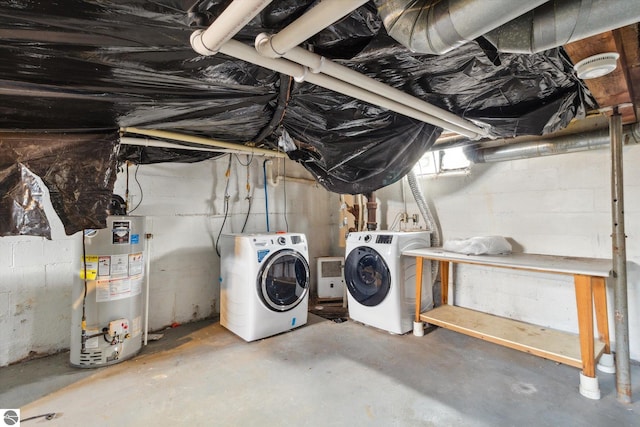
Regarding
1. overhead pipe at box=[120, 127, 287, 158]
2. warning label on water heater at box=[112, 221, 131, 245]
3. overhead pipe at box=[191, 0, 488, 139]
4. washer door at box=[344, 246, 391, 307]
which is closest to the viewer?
overhead pipe at box=[191, 0, 488, 139]

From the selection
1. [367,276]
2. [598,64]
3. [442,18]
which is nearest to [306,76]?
[442,18]

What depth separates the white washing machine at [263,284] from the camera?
2592 millimetres

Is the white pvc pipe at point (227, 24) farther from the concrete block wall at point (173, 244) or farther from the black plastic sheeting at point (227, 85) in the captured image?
the concrete block wall at point (173, 244)

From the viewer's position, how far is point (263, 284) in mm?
2613

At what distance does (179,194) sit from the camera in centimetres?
305

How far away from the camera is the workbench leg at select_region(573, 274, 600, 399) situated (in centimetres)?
175

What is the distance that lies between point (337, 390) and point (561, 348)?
158 centimetres

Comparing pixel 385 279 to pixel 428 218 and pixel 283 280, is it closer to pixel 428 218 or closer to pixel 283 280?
pixel 428 218

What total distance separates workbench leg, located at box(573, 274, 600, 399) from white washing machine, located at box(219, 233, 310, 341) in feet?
6.97

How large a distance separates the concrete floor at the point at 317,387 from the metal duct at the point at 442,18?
183 centimetres

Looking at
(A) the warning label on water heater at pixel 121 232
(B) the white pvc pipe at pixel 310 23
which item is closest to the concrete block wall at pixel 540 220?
(B) the white pvc pipe at pixel 310 23

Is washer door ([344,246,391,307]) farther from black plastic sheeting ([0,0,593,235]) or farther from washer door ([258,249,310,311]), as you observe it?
black plastic sheeting ([0,0,593,235])

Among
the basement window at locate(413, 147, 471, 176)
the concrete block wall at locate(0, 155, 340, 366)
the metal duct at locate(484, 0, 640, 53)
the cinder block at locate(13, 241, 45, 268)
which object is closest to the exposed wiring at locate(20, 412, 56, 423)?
the concrete block wall at locate(0, 155, 340, 366)

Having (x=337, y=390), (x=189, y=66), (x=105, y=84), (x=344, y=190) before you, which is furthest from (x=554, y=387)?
(x=105, y=84)
